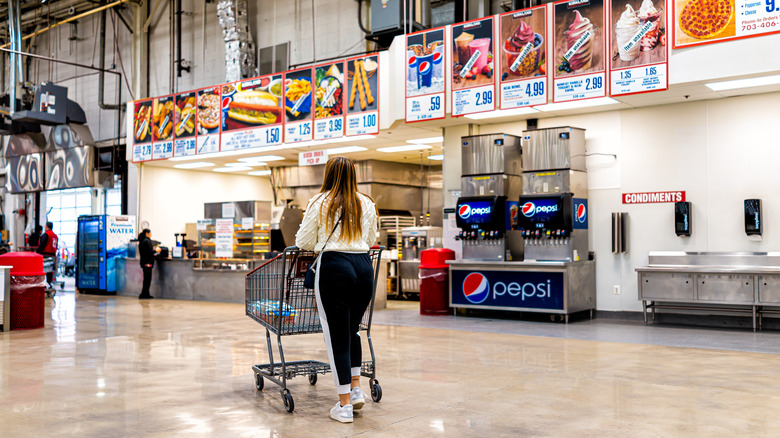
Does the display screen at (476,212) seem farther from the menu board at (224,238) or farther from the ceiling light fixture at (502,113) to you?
the menu board at (224,238)

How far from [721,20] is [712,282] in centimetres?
332

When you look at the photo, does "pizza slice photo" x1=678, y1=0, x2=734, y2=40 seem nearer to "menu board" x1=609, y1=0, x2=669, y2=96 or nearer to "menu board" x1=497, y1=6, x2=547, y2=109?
"menu board" x1=609, y1=0, x2=669, y2=96

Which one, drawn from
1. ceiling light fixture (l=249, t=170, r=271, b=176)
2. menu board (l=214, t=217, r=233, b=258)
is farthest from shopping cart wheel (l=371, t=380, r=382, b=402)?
ceiling light fixture (l=249, t=170, r=271, b=176)

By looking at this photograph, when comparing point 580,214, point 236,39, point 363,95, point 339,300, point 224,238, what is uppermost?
point 236,39

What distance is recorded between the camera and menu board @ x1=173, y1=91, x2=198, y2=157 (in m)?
14.5

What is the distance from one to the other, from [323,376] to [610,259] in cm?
584

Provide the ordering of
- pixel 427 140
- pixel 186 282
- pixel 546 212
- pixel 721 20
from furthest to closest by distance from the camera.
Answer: pixel 186 282
pixel 427 140
pixel 546 212
pixel 721 20

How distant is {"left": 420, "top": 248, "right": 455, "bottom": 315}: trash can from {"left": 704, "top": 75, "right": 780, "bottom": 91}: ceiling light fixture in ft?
14.8

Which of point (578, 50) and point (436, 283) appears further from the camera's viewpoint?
point (436, 283)

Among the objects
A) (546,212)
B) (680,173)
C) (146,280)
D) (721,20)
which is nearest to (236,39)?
(146,280)

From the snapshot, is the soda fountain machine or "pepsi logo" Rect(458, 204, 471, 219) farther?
"pepsi logo" Rect(458, 204, 471, 219)

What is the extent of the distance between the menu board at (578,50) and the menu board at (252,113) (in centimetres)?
568

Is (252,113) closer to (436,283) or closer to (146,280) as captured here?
(146,280)

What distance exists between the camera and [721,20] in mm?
8242
